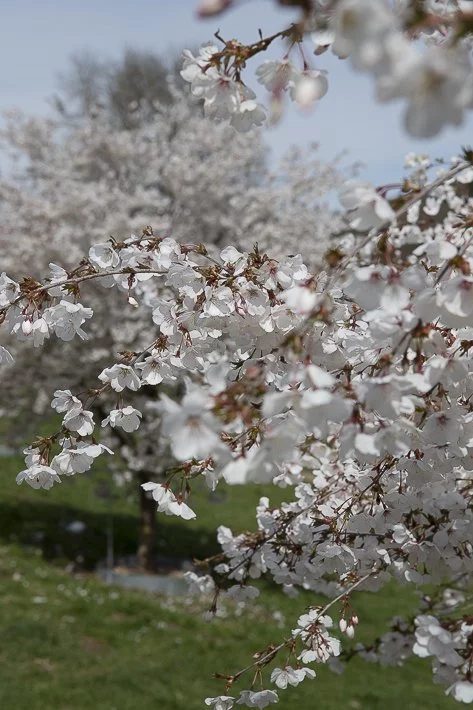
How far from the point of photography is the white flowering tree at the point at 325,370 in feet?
4.44

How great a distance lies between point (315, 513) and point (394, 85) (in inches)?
81.3

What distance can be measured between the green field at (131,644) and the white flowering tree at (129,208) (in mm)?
1993

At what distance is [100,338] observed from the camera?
12.0m

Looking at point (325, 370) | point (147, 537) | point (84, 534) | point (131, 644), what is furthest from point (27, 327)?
point (84, 534)

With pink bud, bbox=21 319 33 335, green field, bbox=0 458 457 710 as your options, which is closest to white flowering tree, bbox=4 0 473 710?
pink bud, bbox=21 319 33 335

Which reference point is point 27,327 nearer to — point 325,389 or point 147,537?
point 325,389

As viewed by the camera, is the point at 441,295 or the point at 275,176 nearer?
the point at 441,295

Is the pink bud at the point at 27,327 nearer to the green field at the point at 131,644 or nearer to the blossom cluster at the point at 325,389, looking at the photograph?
the blossom cluster at the point at 325,389

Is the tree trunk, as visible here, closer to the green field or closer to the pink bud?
the green field

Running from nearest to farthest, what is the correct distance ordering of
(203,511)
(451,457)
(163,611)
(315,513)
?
(451,457), (315,513), (163,611), (203,511)

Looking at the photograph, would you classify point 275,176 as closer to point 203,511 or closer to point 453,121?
point 203,511

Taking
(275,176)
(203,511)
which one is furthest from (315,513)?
(203,511)

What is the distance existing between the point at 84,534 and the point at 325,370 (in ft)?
40.6

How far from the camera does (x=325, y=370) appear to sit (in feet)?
7.55
